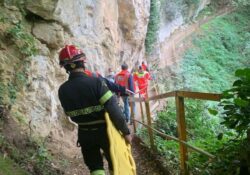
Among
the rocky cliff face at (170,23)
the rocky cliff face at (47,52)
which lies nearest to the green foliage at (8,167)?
the rocky cliff face at (47,52)

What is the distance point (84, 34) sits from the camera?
41.4 ft

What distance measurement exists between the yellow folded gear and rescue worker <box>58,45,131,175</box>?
74 mm

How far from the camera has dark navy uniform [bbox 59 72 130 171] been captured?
14.1 feet

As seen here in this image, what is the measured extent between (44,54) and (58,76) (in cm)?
114

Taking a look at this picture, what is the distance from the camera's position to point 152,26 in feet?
81.2

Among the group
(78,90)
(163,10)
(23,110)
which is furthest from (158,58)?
(78,90)

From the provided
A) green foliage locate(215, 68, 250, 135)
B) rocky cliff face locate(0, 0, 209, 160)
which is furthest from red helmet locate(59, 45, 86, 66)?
rocky cliff face locate(0, 0, 209, 160)

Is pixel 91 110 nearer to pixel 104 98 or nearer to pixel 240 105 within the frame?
pixel 104 98

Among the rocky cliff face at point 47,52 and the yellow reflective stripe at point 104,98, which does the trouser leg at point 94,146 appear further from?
the rocky cliff face at point 47,52

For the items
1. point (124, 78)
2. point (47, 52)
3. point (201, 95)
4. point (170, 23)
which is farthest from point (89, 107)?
point (170, 23)

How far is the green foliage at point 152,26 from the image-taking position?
24609 mm

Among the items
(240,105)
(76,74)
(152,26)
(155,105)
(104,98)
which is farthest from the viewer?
(152,26)

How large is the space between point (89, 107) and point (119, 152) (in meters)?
0.65

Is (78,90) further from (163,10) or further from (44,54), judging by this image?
(163,10)
